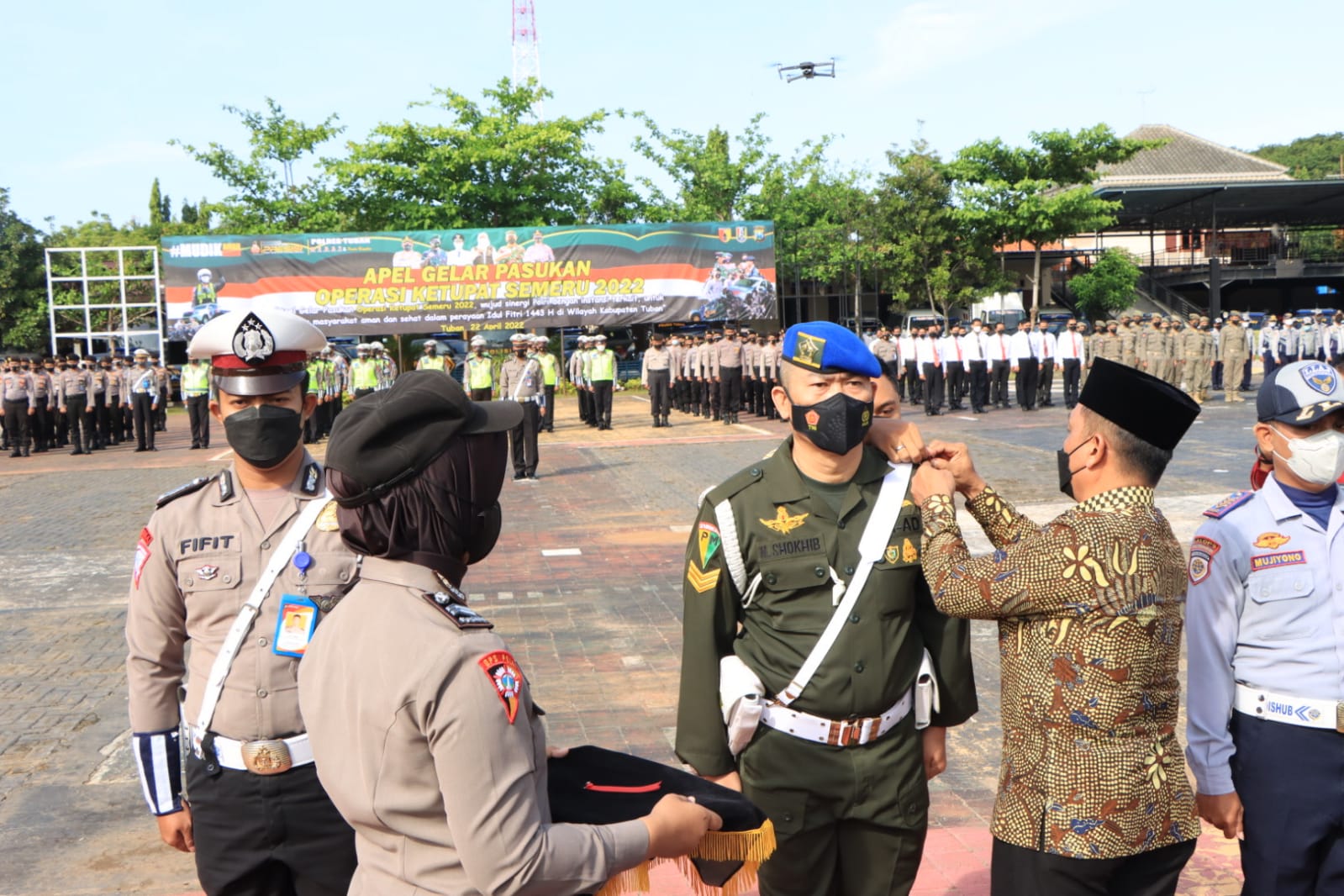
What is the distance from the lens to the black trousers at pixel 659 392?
23656mm

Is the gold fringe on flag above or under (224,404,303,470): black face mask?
under

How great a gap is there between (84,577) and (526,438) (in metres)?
6.51

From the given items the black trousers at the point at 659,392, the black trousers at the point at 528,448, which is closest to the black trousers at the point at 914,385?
the black trousers at the point at 659,392

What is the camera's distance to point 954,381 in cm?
2570

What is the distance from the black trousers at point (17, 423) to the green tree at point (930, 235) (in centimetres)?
2550

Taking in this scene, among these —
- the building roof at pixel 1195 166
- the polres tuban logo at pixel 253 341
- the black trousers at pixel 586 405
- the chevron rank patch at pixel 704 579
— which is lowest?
the black trousers at pixel 586 405

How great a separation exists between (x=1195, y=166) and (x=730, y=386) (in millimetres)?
44246

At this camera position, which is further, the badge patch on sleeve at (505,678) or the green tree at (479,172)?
the green tree at (479,172)

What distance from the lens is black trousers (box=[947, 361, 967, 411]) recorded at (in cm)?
2556

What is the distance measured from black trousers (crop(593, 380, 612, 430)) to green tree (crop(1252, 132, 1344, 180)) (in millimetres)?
57199

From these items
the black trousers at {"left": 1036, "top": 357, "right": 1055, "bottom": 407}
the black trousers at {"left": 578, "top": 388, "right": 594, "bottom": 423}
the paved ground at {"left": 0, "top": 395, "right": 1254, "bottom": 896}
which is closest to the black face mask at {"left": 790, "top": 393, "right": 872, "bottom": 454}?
the paved ground at {"left": 0, "top": 395, "right": 1254, "bottom": 896}

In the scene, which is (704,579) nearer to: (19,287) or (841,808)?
(841,808)

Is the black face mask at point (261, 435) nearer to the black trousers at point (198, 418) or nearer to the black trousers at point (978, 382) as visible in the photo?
the black trousers at point (198, 418)

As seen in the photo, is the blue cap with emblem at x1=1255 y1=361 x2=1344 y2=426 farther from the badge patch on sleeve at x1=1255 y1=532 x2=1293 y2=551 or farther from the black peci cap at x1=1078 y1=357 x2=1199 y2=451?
the black peci cap at x1=1078 y1=357 x2=1199 y2=451
